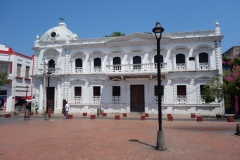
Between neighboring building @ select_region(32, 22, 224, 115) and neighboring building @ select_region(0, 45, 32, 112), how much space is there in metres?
7.88

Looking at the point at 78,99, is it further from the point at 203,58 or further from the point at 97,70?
the point at 203,58

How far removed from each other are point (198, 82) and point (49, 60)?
20035 mm

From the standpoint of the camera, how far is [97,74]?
956 inches

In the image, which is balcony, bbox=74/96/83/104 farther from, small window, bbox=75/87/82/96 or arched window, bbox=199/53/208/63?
arched window, bbox=199/53/208/63

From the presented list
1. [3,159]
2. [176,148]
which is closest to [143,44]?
[176,148]

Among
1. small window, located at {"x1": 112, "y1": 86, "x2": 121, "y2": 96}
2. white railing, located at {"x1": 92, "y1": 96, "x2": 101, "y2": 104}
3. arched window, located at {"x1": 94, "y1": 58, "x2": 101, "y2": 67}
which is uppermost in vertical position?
arched window, located at {"x1": 94, "y1": 58, "x2": 101, "y2": 67}

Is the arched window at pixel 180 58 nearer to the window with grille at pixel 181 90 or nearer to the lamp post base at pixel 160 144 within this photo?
the window with grille at pixel 181 90

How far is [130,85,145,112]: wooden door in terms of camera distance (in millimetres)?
23297

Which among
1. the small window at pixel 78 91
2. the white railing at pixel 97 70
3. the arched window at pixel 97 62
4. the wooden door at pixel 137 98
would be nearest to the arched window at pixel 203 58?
the wooden door at pixel 137 98

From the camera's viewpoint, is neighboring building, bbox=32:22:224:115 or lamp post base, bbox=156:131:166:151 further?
neighboring building, bbox=32:22:224:115

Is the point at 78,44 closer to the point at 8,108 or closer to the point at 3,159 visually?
the point at 8,108

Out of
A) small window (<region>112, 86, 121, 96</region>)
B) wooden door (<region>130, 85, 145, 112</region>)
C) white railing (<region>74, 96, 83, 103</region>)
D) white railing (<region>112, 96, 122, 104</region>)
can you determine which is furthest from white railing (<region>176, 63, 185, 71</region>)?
white railing (<region>74, 96, 83, 103</region>)

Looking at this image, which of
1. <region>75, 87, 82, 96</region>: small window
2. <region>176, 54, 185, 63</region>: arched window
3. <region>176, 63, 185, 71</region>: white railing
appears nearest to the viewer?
<region>176, 63, 185, 71</region>: white railing

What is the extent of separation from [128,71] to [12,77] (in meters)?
21.3
